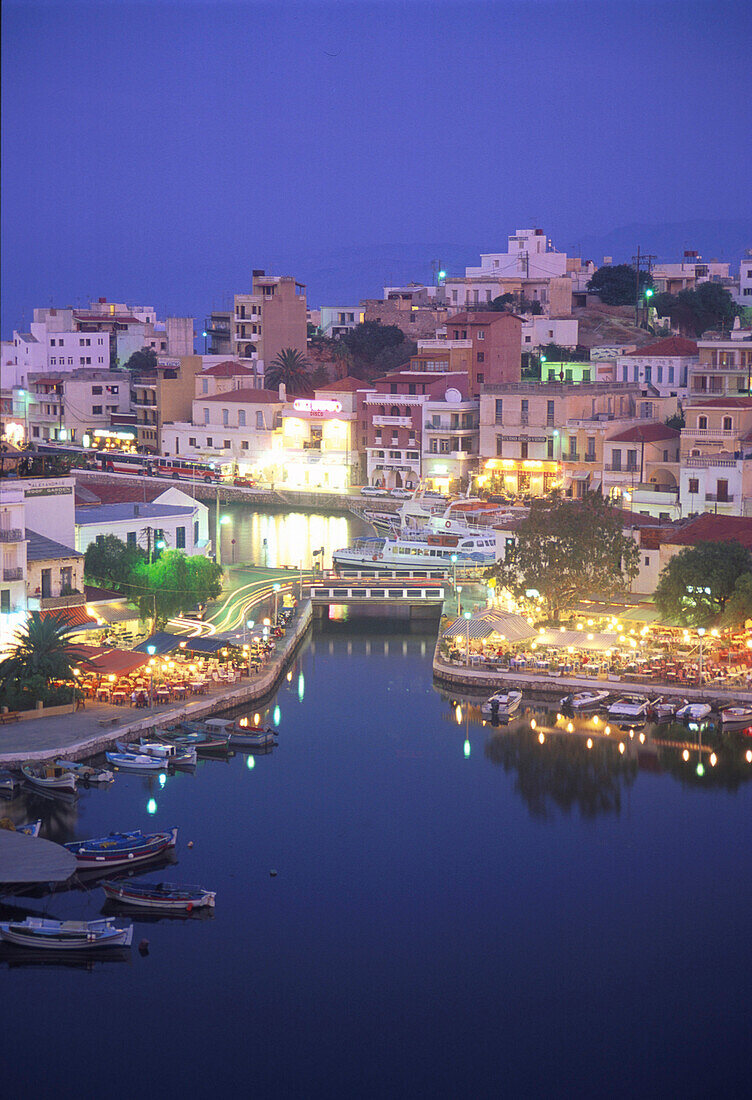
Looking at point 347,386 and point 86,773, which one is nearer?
point 86,773

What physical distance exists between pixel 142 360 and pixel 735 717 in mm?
50756

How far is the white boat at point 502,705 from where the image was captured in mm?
26578

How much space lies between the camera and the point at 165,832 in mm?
20594

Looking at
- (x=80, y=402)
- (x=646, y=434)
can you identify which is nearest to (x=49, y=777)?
(x=646, y=434)

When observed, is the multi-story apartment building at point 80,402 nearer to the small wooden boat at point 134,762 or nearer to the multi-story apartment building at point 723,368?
the multi-story apartment building at point 723,368

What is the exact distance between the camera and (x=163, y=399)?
6172 centimetres

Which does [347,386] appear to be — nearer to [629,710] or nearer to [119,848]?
[629,710]

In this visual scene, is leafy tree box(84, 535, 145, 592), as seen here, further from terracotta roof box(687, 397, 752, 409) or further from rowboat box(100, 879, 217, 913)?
terracotta roof box(687, 397, 752, 409)

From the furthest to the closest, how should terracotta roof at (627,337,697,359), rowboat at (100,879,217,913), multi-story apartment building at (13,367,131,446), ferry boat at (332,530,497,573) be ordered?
multi-story apartment building at (13,367,131,446) → terracotta roof at (627,337,697,359) → ferry boat at (332,530,497,573) → rowboat at (100,879,217,913)

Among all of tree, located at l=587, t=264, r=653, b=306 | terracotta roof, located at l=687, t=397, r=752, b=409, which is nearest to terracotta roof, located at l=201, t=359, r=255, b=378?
tree, located at l=587, t=264, r=653, b=306

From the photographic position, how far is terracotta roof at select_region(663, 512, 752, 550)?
3180 centimetres

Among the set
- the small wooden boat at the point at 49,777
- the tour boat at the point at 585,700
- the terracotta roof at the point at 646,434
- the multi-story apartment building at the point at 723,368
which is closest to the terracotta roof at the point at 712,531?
the tour boat at the point at 585,700

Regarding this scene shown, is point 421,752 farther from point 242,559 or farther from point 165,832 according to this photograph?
point 242,559

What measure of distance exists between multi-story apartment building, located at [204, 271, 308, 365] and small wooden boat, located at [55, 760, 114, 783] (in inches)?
1662
